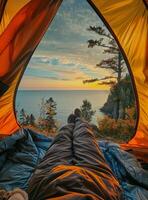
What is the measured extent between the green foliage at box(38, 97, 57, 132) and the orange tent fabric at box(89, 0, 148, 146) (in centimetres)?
191

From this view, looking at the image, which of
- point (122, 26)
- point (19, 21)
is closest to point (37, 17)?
point (19, 21)

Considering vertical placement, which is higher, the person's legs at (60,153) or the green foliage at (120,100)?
the green foliage at (120,100)

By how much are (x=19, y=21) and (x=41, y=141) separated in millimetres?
927

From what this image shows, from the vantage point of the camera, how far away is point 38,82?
5.97m

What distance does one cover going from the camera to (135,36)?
8.87 feet

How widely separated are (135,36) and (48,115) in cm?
225

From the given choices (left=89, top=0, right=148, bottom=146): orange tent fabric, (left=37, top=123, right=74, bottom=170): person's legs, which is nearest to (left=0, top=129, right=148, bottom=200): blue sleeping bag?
(left=37, top=123, right=74, bottom=170): person's legs

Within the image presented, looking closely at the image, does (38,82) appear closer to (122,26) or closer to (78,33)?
(78,33)

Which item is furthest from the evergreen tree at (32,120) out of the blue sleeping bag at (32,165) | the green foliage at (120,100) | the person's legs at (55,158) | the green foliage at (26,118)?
the person's legs at (55,158)

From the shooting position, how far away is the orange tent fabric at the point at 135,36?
8.45 feet

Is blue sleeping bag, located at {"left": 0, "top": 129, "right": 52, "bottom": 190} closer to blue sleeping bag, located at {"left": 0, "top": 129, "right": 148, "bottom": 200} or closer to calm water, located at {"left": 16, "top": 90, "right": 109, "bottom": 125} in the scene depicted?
blue sleeping bag, located at {"left": 0, "top": 129, "right": 148, "bottom": 200}

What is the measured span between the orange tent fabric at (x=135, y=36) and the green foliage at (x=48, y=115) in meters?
1.91

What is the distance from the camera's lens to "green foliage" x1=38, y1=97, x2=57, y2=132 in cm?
450

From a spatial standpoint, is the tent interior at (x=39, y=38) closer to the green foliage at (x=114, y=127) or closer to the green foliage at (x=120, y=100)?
the green foliage at (x=114, y=127)
